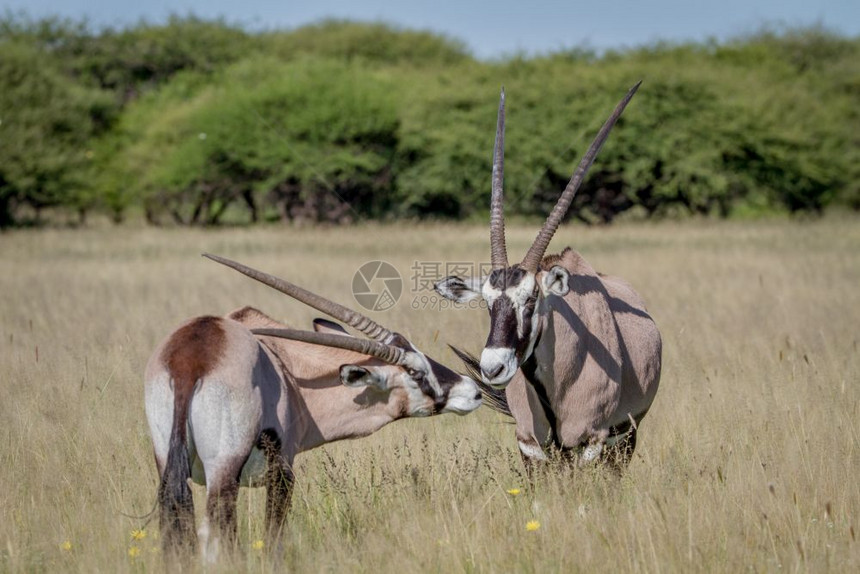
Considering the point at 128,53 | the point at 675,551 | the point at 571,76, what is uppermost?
the point at 128,53

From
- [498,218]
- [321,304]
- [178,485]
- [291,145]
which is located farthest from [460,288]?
[291,145]

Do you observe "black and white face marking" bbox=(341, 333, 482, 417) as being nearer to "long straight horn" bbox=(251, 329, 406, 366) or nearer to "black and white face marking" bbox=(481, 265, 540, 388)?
"long straight horn" bbox=(251, 329, 406, 366)

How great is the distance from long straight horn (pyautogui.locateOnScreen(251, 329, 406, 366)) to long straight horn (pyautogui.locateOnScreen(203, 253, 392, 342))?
3.3 inches

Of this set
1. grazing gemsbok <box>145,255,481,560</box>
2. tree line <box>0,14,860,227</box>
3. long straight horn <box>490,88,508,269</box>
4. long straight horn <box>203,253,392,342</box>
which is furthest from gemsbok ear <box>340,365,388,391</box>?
tree line <box>0,14,860,227</box>

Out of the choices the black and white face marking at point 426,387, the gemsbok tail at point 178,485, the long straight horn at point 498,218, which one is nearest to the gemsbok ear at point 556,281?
the long straight horn at point 498,218

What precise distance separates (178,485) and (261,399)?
1.64ft

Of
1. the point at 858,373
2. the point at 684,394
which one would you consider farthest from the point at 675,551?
the point at 858,373

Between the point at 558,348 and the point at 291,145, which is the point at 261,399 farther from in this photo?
the point at 291,145

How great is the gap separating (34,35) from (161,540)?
2036 inches

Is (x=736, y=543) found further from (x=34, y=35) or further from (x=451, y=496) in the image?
(x=34, y=35)

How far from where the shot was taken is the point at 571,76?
104 ft

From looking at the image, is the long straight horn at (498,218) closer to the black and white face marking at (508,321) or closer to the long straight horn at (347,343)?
the black and white face marking at (508,321)

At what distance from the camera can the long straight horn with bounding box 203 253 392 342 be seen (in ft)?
14.6

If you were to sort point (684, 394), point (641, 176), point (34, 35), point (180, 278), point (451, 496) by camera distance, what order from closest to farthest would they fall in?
point (451, 496) → point (684, 394) → point (180, 278) → point (641, 176) → point (34, 35)
